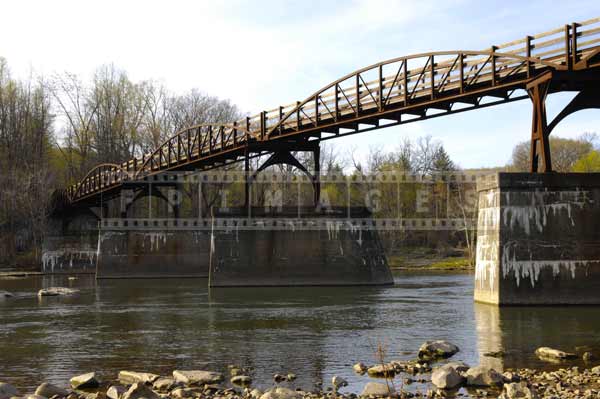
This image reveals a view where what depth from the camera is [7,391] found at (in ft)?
49.8

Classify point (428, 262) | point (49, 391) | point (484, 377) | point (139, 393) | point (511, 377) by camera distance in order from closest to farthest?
point (139, 393), point (49, 391), point (484, 377), point (511, 377), point (428, 262)

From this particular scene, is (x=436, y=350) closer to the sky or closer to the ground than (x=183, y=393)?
closer to the sky

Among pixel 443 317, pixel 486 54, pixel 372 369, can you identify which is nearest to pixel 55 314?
pixel 443 317

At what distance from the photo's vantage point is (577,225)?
2742 cm

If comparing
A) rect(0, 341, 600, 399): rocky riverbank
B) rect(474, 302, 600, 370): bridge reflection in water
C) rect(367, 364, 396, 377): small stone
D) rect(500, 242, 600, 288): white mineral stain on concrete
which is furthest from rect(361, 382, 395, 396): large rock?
rect(500, 242, 600, 288): white mineral stain on concrete

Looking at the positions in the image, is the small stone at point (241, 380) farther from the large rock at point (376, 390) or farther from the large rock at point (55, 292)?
the large rock at point (55, 292)

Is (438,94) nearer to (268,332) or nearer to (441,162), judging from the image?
(268,332)

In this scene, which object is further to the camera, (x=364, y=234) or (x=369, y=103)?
(x=364, y=234)

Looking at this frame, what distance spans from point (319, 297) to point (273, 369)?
59.7 feet

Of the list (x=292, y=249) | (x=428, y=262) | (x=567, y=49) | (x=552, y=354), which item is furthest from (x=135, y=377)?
(x=428, y=262)

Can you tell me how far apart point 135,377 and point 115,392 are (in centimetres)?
190

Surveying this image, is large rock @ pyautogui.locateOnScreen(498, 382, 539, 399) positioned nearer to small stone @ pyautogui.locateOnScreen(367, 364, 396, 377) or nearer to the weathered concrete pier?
small stone @ pyautogui.locateOnScreen(367, 364, 396, 377)

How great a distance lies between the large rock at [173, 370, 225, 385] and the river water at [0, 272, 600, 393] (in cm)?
100

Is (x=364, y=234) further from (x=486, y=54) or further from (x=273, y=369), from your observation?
(x=273, y=369)
